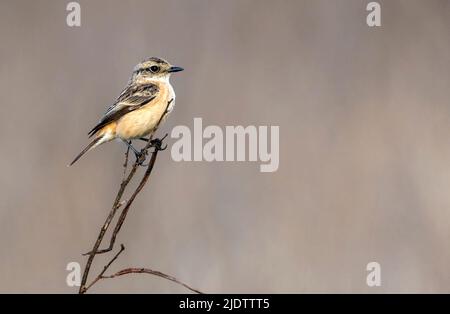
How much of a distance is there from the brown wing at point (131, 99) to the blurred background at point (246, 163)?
151cm

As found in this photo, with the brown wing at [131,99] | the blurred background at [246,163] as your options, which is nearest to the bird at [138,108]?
the brown wing at [131,99]

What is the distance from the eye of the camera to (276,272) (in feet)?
19.8

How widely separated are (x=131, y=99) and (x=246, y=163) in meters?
2.14

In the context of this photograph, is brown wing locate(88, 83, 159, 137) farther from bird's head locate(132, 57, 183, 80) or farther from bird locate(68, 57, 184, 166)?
bird's head locate(132, 57, 183, 80)

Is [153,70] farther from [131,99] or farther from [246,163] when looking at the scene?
[246,163]

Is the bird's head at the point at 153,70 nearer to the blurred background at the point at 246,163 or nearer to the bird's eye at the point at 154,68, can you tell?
the bird's eye at the point at 154,68

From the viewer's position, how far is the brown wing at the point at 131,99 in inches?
184

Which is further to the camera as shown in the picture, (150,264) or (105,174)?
(105,174)

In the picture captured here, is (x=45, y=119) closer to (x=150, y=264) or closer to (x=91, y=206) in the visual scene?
(x=91, y=206)

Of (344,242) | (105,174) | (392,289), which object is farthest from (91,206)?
(392,289)

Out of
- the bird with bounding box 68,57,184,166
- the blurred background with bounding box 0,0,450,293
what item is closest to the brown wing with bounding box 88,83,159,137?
the bird with bounding box 68,57,184,166

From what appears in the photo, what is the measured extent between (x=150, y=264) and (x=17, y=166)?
1.42 metres

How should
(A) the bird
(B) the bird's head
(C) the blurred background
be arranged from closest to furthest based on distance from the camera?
(A) the bird
(B) the bird's head
(C) the blurred background

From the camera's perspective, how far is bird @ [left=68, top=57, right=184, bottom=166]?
4.64 metres
